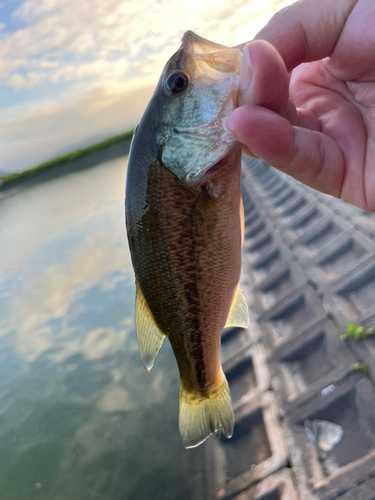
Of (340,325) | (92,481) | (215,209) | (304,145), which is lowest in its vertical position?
(92,481)

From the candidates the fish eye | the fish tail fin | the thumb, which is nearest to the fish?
the fish eye

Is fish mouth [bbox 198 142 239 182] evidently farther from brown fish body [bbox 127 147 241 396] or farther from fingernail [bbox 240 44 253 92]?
fingernail [bbox 240 44 253 92]

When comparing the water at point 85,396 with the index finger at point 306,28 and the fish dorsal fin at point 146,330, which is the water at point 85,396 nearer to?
the fish dorsal fin at point 146,330

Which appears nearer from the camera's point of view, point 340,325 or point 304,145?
point 304,145

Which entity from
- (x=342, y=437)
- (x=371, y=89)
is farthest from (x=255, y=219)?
(x=371, y=89)

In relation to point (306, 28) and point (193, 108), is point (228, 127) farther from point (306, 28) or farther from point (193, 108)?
point (306, 28)

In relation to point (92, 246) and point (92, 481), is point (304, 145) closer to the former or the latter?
point (92, 481)

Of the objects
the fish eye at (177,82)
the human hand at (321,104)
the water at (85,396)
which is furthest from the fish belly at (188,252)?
the water at (85,396)
